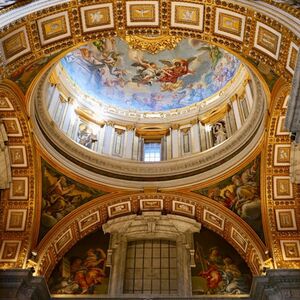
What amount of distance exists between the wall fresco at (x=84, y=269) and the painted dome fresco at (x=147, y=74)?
600 centimetres

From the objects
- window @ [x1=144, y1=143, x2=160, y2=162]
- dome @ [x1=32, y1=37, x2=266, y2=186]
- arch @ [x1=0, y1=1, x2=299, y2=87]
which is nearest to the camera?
arch @ [x1=0, y1=1, x2=299, y2=87]

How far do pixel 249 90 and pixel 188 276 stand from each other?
22.7 feet

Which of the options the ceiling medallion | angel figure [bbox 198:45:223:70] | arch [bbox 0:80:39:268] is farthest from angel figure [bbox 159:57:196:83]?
arch [bbox 0:80:39:268]

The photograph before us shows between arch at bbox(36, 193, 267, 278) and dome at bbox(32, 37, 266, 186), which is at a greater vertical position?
dome at bbox(32, 37, 266, 186)

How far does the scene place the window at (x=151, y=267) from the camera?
16.8 m

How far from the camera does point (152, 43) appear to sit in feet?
68.7

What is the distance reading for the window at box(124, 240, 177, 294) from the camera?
16.8m

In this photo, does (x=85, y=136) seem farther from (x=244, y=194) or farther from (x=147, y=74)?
(x=244, y=194)

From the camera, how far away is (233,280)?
54.7 feet

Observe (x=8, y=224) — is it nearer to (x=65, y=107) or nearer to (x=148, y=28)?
(x=65, y=107)

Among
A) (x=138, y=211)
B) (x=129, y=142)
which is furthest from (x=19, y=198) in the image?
(x=129, y=142)

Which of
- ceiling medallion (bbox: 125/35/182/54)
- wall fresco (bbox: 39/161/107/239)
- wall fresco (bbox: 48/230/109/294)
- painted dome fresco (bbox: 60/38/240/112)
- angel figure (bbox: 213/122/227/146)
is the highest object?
ceiling medallion (bbox: 125/35/182/54)

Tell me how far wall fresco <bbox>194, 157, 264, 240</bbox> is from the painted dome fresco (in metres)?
4.65

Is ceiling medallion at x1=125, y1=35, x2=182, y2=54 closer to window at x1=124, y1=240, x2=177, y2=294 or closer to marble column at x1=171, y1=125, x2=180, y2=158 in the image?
marble column at x1=171, y1=125, x2=180, y2=158
